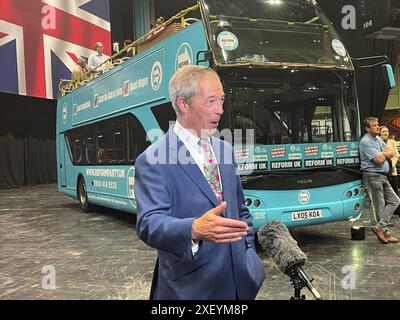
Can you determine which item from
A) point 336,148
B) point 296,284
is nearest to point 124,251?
point 336,148

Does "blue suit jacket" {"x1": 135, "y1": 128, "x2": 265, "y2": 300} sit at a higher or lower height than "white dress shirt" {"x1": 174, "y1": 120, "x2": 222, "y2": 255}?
lower

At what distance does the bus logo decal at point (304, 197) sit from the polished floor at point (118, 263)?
69cm

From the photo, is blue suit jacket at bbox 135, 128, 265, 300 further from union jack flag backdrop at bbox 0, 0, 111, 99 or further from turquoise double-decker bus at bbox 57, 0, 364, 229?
union jack flag backdrop at bbox 0, 0, 111, 99

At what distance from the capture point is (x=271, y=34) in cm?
569

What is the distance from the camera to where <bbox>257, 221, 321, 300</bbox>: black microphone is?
6.56ft

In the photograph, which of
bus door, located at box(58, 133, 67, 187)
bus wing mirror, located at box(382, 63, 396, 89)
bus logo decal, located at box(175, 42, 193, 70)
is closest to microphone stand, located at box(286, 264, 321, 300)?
bus logo decal, located at box(175, 42, 193, 70)

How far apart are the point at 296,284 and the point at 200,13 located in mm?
4368

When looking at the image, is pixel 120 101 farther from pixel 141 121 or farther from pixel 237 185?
pixel 237 185

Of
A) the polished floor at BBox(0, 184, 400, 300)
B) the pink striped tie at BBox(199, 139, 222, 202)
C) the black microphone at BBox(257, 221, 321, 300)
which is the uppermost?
the pink striped tie at BBox(199, 139, 222, 202)

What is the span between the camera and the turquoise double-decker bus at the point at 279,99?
5.37 m

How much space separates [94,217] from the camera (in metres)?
9.65

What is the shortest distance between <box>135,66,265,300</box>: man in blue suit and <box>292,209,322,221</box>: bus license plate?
12.6ft

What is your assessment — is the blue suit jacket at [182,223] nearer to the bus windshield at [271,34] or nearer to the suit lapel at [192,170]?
the suit lapel at [192,170]

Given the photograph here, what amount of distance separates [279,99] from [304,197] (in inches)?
50.2
